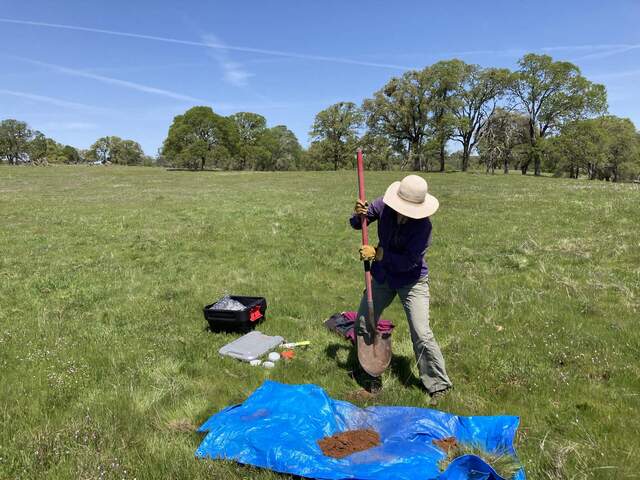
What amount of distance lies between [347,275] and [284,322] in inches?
129

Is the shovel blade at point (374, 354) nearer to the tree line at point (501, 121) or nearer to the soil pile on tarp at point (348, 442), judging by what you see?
the soil pile on tarp at point (348, 442)

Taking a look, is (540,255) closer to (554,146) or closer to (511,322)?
(511,322)

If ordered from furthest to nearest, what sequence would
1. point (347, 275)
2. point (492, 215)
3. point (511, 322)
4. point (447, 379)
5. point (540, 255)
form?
point (492, 215) < point (540, 255) < point (347, 275) < point (511, 322) < point (447, 379)

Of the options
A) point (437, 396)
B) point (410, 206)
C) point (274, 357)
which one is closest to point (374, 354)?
point (437, 396)

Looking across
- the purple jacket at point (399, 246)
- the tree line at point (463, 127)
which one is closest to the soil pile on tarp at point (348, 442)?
the purple jacket at point (399, 246)

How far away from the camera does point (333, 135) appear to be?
8750 centimetres

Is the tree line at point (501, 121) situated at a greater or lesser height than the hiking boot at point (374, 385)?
greater

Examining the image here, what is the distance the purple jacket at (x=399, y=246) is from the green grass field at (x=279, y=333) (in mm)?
1367

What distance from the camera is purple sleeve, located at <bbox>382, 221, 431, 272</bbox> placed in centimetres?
531

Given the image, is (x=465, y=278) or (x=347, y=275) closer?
(x=465, y=278)

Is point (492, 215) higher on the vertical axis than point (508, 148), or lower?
lower

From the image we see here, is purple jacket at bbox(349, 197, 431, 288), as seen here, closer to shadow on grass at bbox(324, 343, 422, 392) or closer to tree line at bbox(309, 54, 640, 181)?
shadow on grass at bbox(324, 343, 422, 392)

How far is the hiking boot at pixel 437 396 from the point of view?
509 centimetres

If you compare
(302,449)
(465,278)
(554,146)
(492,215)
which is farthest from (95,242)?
(554,146)
